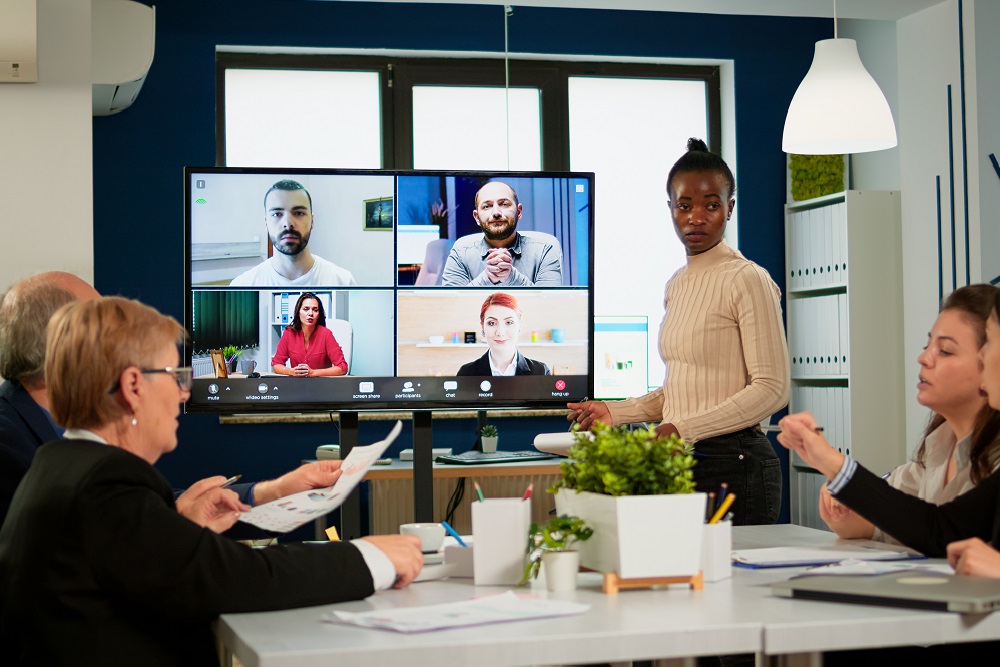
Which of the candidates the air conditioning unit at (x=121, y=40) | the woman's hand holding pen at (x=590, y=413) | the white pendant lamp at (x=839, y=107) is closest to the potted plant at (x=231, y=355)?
the woman's hand holding pen at (x=590, y=413)

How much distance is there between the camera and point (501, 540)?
1.65 metres

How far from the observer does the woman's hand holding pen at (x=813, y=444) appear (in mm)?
1805

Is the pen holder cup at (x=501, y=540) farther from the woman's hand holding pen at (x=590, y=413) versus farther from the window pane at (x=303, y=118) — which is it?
the window pane at (x=303, y=118)

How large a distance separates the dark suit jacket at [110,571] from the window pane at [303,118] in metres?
4.67

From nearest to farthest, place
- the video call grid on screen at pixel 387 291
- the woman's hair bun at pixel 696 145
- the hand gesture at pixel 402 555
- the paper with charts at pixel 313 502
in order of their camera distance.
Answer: the hand gesture at pixel 402 555
the paper with charts at pixel 313 502
the video call grid on screen at pixel 387 291
the woman's hair bun at pixel 696 145

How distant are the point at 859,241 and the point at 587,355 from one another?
330 centimetres

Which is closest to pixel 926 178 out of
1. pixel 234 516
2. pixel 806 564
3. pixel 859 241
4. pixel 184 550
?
pixel 859 241

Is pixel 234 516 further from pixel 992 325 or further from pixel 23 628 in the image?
pixel 992 325

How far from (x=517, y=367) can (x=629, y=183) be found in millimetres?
3788

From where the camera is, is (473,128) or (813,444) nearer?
(813,444)

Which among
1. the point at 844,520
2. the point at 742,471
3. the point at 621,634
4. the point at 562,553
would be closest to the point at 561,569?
the point at 562,553

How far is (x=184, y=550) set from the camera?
1.38 m

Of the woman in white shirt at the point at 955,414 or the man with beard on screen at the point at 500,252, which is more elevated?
the man with beard on screen at the point at 500,252

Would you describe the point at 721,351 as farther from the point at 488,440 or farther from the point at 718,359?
the point at 488,440
